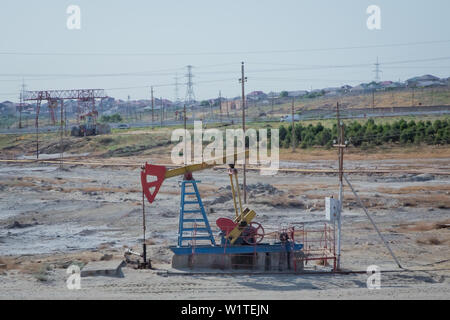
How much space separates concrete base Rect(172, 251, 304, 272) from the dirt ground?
0.44m

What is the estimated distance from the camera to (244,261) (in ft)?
43.4

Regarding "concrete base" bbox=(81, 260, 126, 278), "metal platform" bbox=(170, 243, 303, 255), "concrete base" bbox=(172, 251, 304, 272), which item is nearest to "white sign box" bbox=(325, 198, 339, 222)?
"metal platform" bbox=(170, 243, 303, 255)

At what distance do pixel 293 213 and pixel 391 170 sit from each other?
11.5 meters

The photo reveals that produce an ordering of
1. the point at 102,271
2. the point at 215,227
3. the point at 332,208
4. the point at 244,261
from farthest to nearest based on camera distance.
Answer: the point at 215,227
the point at 244,261
the point at 332,208
the point at 102,271

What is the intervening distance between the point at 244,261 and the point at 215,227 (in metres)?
5.58

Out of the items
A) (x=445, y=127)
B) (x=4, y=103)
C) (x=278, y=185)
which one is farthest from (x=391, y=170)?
(x=4, y=103)

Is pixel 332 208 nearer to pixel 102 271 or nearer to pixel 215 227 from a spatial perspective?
pixel 102 271

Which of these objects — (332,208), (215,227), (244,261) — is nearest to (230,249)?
(244,261)

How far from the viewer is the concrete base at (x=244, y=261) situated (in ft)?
43.1

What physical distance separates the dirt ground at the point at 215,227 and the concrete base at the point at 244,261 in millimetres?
437

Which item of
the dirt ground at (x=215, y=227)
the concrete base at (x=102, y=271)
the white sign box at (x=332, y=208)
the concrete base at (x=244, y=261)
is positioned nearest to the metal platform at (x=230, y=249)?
the concrete base at (x=244, y=261)

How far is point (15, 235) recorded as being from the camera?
18.6 meters

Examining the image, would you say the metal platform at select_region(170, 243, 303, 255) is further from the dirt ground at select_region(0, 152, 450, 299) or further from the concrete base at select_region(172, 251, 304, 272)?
the dirt ground at select_region(0, 152, 450, 299)
